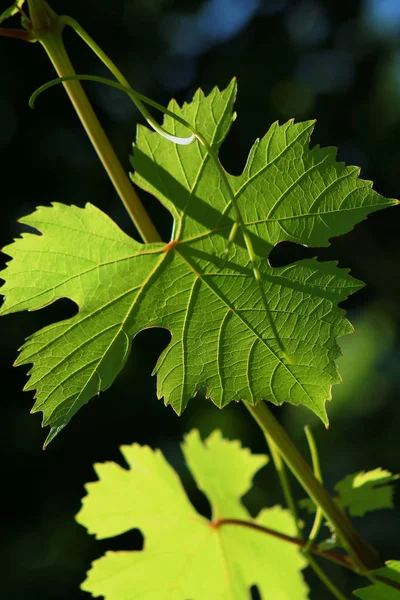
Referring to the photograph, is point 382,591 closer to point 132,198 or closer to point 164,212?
point 132,198

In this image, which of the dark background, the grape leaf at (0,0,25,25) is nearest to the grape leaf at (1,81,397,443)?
the grape leaf at (0,0,25,25)

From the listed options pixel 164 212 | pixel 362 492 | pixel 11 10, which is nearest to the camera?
pixel 11 10

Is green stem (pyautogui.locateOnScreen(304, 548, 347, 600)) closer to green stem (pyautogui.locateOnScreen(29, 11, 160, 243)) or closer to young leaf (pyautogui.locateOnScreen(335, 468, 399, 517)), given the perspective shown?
young leaf (pyautogui.locateOnScreen(335, 468, 399, 517))

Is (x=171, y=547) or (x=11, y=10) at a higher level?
(x=11, y=10)

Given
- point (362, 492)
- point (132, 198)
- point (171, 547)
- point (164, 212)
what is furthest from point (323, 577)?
point (164, 212)

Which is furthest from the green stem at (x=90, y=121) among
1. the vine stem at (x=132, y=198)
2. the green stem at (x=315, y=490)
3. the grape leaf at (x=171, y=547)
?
the grape leaf at (x=171, y=547)

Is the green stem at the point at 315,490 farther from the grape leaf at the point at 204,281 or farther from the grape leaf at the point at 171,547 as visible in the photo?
the grape leaf at the point at 171,547

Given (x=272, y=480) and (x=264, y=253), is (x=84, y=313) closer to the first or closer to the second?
(x=264, y=253)
